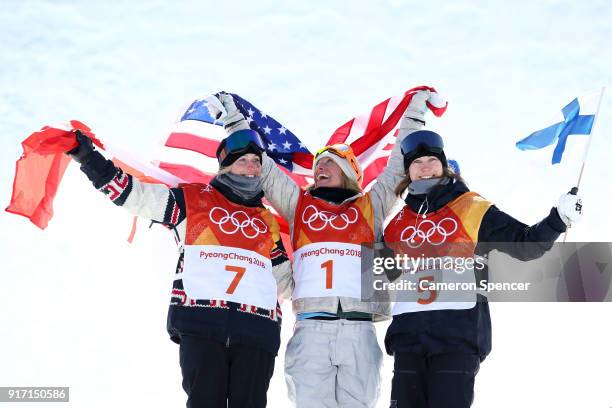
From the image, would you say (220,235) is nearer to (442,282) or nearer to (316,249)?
(316,249)

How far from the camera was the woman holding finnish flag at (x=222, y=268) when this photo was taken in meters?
6.64

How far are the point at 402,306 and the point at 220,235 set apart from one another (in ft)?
5.85

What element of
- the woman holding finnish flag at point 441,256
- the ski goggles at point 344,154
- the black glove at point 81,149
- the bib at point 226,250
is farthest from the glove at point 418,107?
the black glove at point 81,149

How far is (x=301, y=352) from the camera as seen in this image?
701 centimetres

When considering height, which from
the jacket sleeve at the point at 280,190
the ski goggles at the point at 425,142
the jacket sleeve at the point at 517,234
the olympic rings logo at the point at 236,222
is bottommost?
the jacket sleeve at the point at 517,234

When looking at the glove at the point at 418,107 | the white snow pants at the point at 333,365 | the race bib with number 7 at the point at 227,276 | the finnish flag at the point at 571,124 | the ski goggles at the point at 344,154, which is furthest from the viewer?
the glove at the point at 418,107

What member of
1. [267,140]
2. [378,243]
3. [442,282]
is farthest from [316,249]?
[267,140]

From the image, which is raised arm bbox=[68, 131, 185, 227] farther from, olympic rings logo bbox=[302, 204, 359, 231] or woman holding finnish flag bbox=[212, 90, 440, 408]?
olympic rings logo bbox=[302, 204, 359, 231]

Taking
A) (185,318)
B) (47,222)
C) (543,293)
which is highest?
(47,222)

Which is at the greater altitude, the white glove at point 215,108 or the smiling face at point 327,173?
the white glove at point 215,108

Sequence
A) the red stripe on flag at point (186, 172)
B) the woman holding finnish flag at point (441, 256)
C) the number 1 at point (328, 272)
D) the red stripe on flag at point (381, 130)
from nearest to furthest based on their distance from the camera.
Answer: the woman holding finnish flag at point (441, 256) < the number 1 at point (328, 272) < the red stripe on flag at point (381, 130) < the red stripe on flag at point (186, 172)

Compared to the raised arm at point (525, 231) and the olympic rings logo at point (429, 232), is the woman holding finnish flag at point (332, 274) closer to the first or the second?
the olympic rings logo at point (429, 232)

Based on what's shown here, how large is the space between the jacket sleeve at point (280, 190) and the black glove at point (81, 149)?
67.3 inches

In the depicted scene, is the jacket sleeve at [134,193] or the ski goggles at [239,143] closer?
the jacket sleeve at [134,193]
